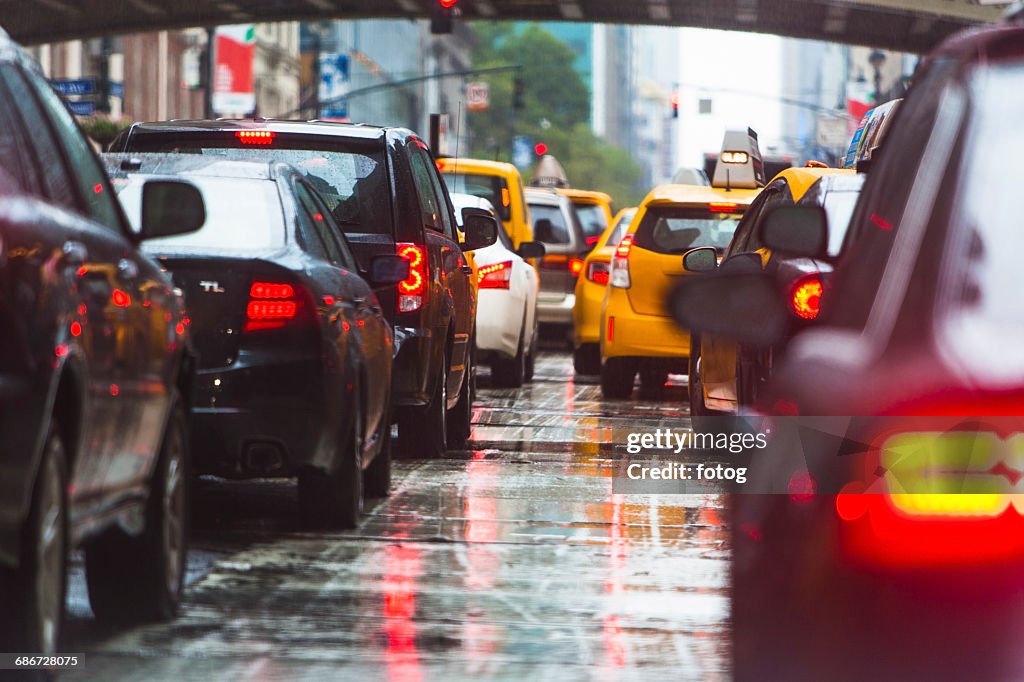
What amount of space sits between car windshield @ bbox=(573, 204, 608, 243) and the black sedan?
19274 mm

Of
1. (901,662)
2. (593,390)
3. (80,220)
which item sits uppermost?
(80,220)

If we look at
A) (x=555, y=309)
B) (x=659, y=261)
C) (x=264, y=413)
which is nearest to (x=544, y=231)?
(x=555, y=309)

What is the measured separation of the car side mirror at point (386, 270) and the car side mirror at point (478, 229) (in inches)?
131

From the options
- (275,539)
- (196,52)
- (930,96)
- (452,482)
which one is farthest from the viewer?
(196,52)

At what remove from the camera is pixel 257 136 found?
1081 centimetres

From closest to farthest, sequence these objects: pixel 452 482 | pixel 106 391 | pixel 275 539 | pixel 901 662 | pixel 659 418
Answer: pixel 901 662 < pixel 106 391 < pixel 275 539 < pixel 452 482 < pixel 659 418

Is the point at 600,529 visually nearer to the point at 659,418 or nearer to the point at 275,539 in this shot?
the point at 275,539

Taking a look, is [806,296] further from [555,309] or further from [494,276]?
[555,309]

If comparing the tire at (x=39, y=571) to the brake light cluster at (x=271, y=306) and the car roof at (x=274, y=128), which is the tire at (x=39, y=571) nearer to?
the brake light cluster at (x=271, y=306)

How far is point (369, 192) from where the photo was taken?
1085 centimetres

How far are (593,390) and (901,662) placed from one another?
14.6 meters

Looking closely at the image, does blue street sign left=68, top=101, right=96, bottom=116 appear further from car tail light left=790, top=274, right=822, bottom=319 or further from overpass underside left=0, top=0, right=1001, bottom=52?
car tail light left=790, top=274, right=822, bottom=319

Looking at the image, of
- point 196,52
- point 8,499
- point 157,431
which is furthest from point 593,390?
point 196,52

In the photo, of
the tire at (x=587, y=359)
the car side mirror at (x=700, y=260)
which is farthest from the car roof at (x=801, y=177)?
the tire at (x=587, y=359)
